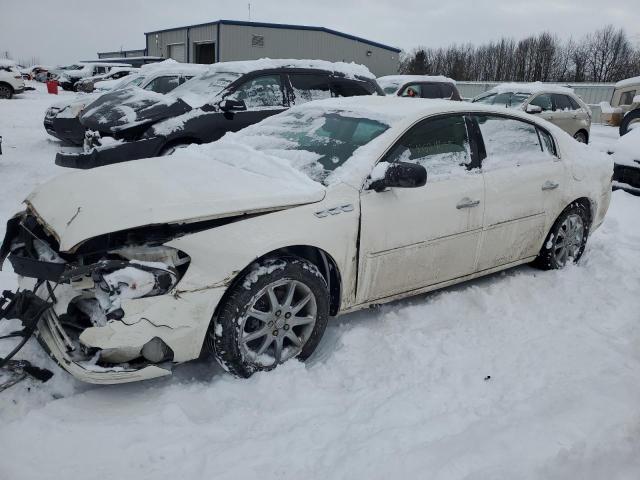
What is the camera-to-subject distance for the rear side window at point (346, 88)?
24.8 feet

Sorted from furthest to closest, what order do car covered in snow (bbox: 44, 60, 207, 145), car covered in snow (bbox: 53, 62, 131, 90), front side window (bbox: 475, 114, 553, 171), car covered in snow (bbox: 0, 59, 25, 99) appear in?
car covered in snow (bbox: 53, 62, 131, 90)
car covered in snow (bbox: 0, 59, 25, 99)
car covered in snow (bbox: 44, 60, 207, 145)
front side window (bbox: 475, 114, 553, 171)

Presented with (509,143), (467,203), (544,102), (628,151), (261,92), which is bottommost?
(628,151)

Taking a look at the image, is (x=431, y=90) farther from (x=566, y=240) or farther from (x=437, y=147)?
(x=437, y=147)

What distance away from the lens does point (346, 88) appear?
7.60 m

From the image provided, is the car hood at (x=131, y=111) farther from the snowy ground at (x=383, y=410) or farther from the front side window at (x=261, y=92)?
the snowy ground at (x=383, y=410)

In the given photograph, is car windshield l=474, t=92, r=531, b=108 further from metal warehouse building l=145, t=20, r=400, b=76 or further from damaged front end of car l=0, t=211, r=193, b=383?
metal warehouse building l=145, t=20, r=400, b=76

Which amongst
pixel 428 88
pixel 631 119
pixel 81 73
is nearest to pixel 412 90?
pixel 428 88

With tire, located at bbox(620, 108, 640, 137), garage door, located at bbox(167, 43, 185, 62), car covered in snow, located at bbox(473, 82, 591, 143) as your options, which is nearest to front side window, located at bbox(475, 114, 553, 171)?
car covered in snow, located at bbox(473, 82, 591, 143)

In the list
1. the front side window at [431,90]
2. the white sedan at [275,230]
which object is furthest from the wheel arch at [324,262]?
the front side window at [431,90]

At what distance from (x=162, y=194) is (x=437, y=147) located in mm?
2008

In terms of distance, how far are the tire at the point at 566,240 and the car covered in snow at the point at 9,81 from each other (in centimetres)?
2109

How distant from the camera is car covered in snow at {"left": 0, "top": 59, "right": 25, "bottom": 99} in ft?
65.1

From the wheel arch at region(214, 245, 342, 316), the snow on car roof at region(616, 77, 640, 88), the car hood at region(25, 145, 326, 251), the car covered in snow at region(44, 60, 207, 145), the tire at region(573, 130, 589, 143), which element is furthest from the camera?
the snow on car roof at region(616, 77, 640, 88)

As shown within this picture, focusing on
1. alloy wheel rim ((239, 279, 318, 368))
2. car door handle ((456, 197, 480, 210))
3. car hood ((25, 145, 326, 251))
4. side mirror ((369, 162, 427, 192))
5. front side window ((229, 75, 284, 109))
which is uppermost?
front side window ((229, 75, 284, 109))
